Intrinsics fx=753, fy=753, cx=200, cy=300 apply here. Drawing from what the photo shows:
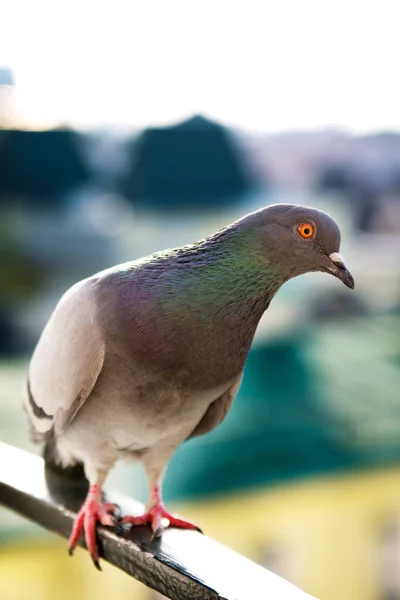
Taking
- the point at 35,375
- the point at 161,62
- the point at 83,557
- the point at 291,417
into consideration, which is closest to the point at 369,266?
the point at 291,417

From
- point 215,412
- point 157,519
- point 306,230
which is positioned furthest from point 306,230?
point 157,519

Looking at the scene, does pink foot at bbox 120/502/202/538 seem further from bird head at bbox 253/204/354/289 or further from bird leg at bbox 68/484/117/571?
bird head at bbox 253/204/354/289

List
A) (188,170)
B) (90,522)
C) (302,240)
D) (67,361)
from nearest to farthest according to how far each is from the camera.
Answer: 1. (302,240)
2. (67,361)
3. (90,522)
4. (188,170)

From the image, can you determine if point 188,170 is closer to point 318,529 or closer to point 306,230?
point 318,529

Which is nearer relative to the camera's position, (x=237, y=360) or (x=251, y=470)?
(x=237, y=360)

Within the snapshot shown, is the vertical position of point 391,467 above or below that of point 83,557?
above

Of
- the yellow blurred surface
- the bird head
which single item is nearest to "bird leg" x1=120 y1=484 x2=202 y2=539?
the bird head

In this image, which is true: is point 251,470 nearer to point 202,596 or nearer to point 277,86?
point 277,86

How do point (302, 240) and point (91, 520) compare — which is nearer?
point (302, 240)
